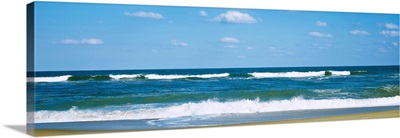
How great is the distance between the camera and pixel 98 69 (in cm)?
952

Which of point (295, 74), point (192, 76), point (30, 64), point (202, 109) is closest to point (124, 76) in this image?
point (192, 76)

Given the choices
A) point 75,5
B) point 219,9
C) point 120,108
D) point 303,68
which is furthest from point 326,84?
point 75,5

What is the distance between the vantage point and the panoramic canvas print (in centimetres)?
923

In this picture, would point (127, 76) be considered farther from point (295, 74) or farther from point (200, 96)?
point (295, 74)

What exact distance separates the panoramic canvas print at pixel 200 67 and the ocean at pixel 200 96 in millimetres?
15

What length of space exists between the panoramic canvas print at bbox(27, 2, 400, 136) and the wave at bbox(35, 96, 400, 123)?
0.01m

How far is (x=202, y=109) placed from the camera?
10078mm

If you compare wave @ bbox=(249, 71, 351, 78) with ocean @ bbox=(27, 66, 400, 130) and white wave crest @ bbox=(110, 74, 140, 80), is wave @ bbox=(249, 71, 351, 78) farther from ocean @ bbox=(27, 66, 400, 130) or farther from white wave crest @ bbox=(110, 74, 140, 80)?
white wave crest @ bbox=(110, 74, 140, 80)

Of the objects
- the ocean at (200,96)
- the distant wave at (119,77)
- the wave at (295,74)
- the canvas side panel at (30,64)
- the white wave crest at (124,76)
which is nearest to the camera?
the canvas side panel at (30,64)

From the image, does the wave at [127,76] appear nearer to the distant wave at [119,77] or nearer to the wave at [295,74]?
the distant wave at [119,77]

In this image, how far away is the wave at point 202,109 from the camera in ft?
30.8

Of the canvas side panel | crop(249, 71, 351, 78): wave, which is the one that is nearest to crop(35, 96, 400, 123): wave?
the canvas side panel

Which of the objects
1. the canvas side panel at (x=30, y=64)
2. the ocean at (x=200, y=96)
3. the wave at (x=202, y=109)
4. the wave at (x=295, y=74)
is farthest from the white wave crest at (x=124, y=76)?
the wave at (x=295, y=74)

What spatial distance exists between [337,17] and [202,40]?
2.14 metres
